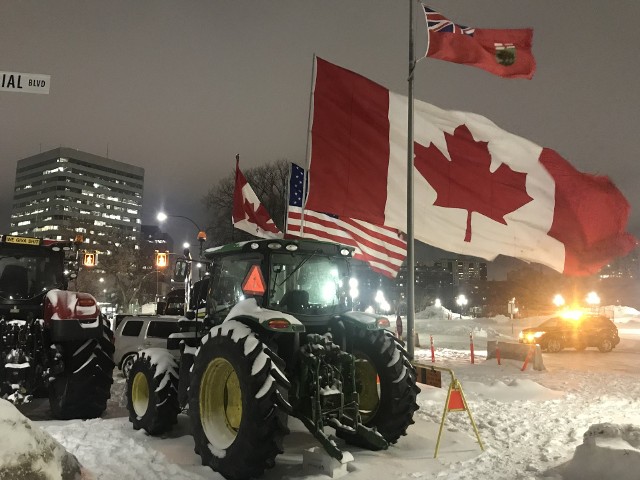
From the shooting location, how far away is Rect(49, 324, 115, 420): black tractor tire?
26.0ft

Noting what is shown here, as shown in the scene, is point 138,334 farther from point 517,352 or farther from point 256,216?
point 517,352

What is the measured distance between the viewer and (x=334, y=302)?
23.0 feet

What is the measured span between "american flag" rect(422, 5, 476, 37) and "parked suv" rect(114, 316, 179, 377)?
9635 millimetres

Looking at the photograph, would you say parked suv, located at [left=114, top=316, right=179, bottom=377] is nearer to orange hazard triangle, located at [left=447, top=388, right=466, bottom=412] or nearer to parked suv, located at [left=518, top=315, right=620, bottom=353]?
orange hazard triangle, located at [left=447, top=388, right=466, bottom=412]

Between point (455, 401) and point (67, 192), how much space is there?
6897 inches

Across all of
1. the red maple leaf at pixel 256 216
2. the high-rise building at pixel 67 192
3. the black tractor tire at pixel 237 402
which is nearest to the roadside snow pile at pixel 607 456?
the black tractor tire at pixel 237 402

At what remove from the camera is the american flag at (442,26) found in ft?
32.9

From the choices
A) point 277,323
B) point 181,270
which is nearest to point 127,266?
point 181,270

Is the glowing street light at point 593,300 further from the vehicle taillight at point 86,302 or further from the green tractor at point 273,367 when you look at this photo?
the vehicle taillight at point 86,302

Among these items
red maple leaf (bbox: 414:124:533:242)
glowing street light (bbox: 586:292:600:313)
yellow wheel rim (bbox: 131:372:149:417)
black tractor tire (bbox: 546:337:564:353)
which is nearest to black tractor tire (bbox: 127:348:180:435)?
yellow wheel rim (bbox: 131:372:149:417)

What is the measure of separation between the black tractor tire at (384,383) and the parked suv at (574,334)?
54.4 feet

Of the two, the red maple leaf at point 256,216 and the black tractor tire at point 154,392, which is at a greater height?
the red maple leaf at point 256,216

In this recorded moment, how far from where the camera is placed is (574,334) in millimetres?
21516

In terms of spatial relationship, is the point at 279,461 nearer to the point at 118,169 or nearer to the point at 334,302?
the point at 334,302
